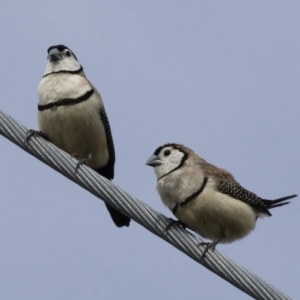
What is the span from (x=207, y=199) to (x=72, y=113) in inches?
50.3

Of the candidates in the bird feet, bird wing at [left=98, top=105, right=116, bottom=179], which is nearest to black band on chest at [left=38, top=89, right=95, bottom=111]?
bird wing at [left=98, top=105, right=116, bottom=179]

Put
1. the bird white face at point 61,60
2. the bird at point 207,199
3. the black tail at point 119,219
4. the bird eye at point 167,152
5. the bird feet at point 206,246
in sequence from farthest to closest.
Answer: the black tail at point 119,219
the bird white face at point 61,60
the bird eye at point 167,152
the bird at point 207,199
the bird feet at point 206,246

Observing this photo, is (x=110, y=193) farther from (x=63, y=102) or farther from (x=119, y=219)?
(x=119, y=219)

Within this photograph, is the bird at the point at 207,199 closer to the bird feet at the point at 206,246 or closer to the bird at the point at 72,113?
the bird feet at the point at 206,246

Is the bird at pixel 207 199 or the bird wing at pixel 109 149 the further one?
the bird wing at pixel 109 149

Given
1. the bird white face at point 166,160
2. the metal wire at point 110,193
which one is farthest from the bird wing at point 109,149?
the metal wire at point 110,193

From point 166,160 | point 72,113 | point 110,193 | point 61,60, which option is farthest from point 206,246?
point 61,60

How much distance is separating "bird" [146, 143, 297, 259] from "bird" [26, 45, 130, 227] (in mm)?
588

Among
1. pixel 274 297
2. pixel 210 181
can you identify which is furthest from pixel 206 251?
pixel 210 181

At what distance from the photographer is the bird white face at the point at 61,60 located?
26.4 ft

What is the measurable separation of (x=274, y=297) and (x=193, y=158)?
2.69 metres

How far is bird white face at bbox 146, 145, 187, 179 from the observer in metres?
7.64

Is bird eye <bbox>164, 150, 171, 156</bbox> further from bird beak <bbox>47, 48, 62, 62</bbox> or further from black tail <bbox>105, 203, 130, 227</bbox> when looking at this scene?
bird beak <bbox>47, 48, 62, 62</bbox>

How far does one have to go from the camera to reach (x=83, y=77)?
26.2 feet
